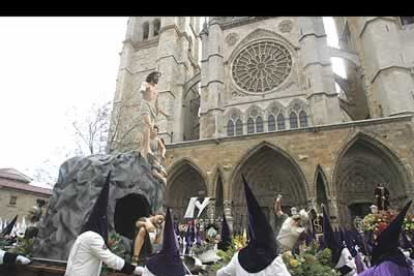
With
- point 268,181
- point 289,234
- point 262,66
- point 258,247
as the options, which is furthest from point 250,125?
point 258,247

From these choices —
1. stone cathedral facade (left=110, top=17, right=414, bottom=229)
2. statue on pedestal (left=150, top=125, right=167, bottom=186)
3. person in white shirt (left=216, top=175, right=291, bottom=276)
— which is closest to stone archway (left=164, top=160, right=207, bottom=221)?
stone cathedral facade (left=110, top=17, right=414, bottom=229)

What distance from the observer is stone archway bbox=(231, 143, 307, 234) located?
13594 millimetres

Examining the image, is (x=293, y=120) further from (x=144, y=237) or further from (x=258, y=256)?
(x=258, y=256)

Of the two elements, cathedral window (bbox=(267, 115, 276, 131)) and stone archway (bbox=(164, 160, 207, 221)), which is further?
cathedral window (bbox=(267, 115, 276, 131))

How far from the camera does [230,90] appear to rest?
852 inches

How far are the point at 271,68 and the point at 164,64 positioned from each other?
31.1 ft

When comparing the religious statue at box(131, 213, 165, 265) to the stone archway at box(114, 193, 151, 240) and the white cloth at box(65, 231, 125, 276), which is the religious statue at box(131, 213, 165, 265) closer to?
the stone archway at box(114, 193, 151, 240)

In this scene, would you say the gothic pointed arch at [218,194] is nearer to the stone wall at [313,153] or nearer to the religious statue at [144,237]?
the stone wall at [313,153]

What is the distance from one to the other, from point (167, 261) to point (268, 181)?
40.6ft

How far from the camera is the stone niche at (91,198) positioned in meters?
5.54

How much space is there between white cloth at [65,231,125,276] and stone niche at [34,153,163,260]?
2.44 m

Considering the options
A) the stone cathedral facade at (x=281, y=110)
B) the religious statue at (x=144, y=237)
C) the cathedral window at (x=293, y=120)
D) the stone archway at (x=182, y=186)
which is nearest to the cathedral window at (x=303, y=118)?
the stone cathedral facade at (x=281, y=110)

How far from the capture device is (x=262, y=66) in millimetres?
21469

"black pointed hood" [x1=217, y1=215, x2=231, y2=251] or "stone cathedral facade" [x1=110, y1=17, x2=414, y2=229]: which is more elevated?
"stone cathedral facade" [x1=110, y1=17, x2=414, y2=229]
